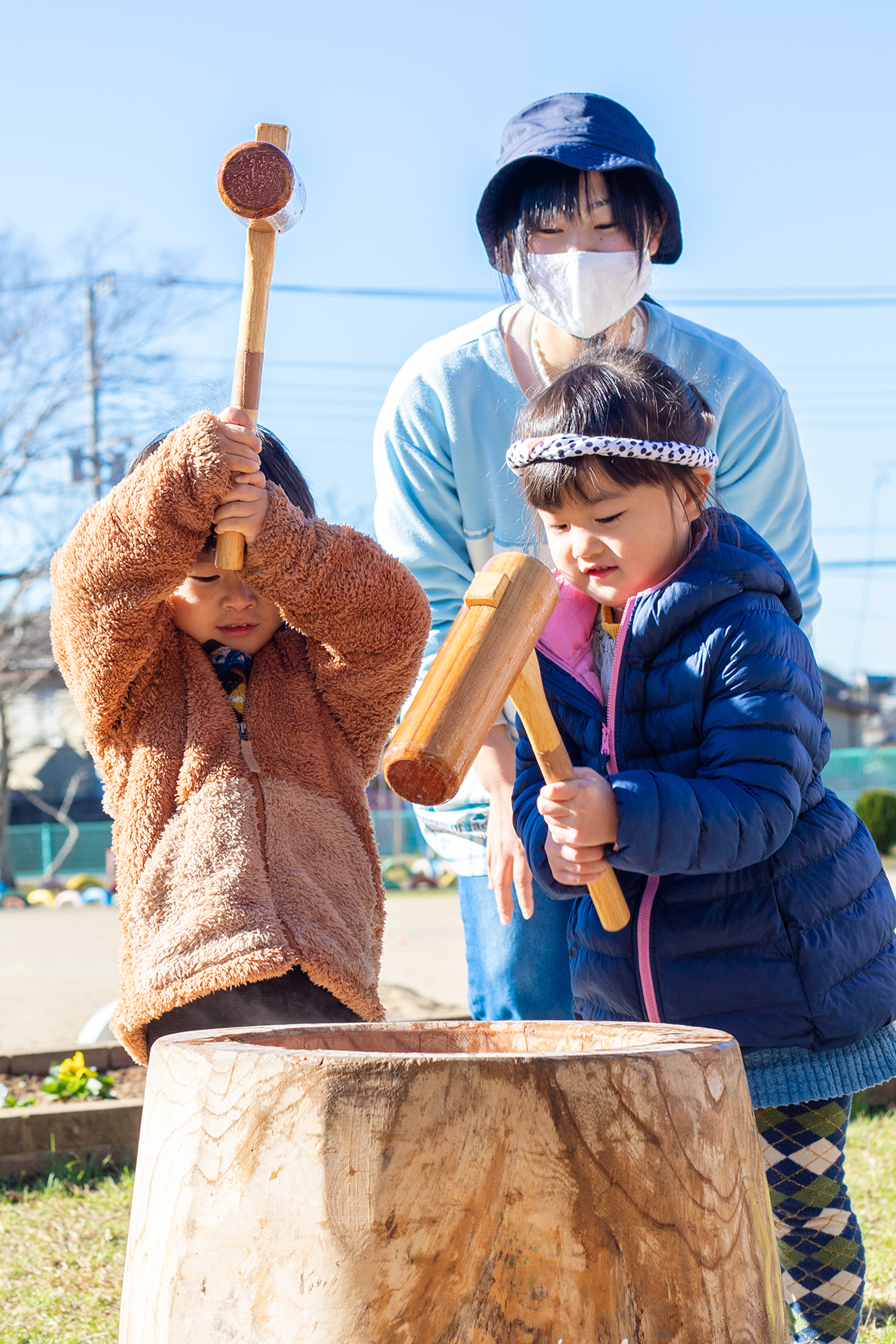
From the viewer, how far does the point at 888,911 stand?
186 cm

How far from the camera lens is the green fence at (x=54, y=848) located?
2245cm

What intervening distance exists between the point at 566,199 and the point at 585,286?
0.18 meters

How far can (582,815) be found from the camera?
1.59 m

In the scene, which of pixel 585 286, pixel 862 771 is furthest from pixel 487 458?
pixel 862 771

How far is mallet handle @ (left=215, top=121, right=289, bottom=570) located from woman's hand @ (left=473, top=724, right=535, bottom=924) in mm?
534

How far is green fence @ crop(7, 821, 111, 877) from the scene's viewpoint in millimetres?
22453

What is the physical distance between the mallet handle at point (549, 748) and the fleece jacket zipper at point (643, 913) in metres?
0.04

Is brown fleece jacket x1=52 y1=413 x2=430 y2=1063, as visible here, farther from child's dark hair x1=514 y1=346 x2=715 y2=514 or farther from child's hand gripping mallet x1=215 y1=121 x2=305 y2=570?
child's dark hair x1=514 y1=346 x2=715 y2=514

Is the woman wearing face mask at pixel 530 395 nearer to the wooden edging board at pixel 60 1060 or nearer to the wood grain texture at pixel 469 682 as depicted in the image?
the wood grain texture at pixel 469 682

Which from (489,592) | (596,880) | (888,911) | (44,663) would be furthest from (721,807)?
(44,663)

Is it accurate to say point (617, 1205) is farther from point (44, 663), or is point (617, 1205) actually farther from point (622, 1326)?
point (44, 663)

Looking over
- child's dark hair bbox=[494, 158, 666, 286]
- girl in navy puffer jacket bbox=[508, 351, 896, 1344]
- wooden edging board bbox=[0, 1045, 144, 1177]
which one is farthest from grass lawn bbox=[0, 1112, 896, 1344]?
child's dark hair bbox=[494, 158, 666, 286]

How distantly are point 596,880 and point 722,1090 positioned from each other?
2.13 ft

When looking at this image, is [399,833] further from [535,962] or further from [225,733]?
[225,733]
